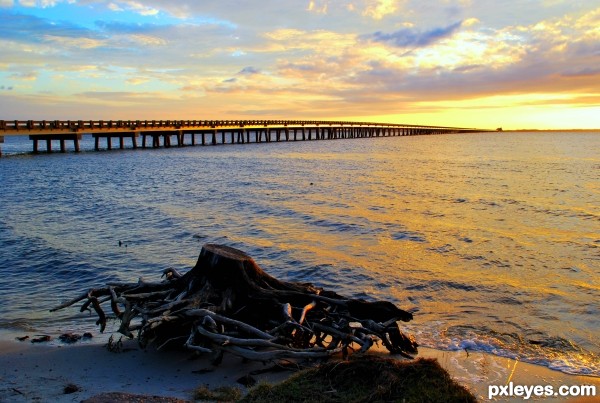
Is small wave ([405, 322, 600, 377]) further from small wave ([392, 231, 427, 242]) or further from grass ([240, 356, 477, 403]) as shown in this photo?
small wave ([392, 231, 427, 242])

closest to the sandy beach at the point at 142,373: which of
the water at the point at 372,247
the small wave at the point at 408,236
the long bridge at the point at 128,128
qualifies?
the water at the point at 372,247

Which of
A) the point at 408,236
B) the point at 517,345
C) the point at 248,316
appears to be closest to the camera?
the point at 248,316

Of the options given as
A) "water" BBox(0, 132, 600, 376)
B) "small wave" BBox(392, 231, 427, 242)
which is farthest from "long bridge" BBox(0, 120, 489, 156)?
"small wave" BBox(392, 231, 427, 242)

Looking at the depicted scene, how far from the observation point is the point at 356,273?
37.1 ft

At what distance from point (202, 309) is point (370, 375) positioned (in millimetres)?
2359

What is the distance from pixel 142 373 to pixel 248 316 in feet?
4.95

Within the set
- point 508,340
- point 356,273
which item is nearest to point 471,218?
point 356,273

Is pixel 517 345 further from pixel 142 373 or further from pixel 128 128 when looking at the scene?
pixel 128 128

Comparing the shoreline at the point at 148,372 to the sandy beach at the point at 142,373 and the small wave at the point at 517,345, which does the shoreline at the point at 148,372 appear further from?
the small wave at the point at 517,345

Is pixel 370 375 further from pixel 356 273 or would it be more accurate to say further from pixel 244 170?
pixel 244 170

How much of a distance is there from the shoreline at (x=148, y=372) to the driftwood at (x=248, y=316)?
249 millimetres

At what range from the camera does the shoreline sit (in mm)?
5633

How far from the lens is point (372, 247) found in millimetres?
13578

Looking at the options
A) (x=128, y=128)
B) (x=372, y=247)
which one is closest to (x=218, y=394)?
(x=372, y=247)
